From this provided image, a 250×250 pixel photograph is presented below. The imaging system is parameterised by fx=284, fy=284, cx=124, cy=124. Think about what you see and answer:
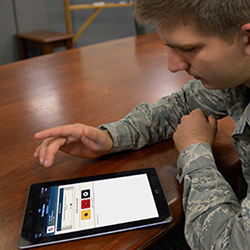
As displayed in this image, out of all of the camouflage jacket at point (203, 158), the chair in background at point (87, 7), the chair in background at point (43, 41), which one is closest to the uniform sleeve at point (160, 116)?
the camouflage jacket at point (203, 158)

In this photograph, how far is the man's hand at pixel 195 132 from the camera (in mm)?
681

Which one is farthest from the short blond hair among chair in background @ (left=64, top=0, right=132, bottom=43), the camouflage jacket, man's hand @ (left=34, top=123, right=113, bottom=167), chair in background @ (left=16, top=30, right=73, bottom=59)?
chair in background @ (left=64, top=0, right=132, bottom=43)

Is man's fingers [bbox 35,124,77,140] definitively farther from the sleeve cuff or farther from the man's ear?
the man's ear

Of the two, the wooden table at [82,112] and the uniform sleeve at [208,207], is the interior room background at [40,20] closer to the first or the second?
the wooden table at [82,112]

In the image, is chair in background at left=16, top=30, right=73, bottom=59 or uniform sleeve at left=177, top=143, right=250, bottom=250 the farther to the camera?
chair in background at left=16, top=30, right=73, bottom=59

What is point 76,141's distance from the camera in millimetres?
694

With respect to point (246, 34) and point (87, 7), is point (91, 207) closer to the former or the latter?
point (246, 34)

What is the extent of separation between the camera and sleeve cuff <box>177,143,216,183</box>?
0.62 metres

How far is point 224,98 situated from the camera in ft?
2.49

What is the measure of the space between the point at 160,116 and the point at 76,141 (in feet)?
0.88

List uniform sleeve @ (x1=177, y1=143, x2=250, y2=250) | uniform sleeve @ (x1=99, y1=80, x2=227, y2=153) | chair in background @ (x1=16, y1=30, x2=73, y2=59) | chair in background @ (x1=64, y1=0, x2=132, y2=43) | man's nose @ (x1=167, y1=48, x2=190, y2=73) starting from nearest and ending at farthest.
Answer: uniform sleeve @ (x1=177, y1=143, x2=250, y2=250)
man's nose @ (x1=167, y1=48, x2=190, y2=73)
uniform sleeve @ (x1=99, y1=80, x2=227, y2=153)
chair in background @ (x1=16, y1=30, x2=73, y2=59)
chair in background @ (x1=64, y1=0, x2=132, y2=43)

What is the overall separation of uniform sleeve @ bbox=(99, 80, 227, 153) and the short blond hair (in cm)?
29

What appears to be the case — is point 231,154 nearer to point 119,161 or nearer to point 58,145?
point 119,161

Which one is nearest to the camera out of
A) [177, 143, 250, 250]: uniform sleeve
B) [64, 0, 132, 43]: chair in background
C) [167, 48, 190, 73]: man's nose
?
[177, 143, 250, 250]: uniform sleeve
